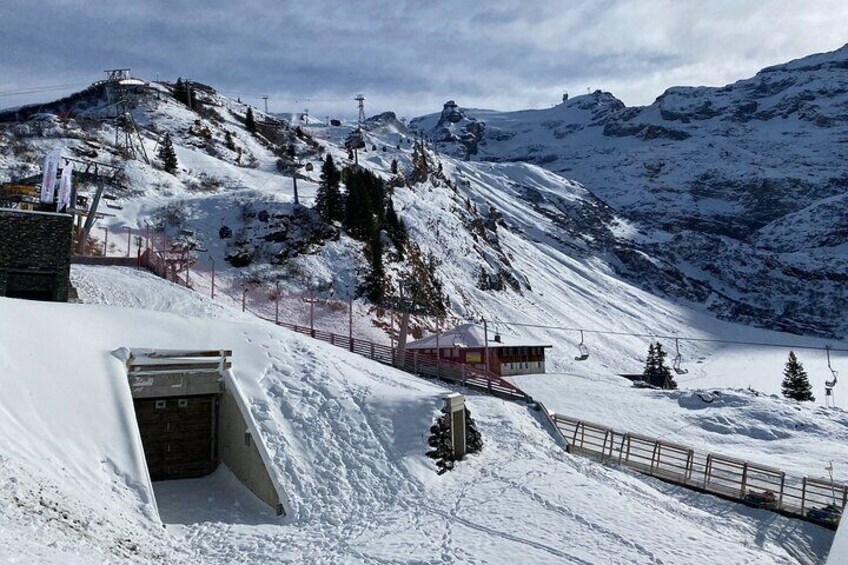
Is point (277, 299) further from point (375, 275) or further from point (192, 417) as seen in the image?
point (192, 417)

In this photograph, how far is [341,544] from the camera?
51.4 ft

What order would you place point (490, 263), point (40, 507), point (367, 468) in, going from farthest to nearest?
point (490, 263), point (367, 468), point (40, 507)

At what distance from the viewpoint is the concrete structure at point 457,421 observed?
23031mm

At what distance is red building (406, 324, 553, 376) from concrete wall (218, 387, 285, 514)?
81.4 ft

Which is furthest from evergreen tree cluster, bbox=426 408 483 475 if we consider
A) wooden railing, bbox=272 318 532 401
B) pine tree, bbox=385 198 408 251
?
pine tree, bbox=385 198 408 251

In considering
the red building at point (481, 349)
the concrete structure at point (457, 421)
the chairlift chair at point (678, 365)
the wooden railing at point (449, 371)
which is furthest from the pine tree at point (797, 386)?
the concrete structure at point (457, 421)

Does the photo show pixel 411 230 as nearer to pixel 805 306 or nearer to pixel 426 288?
pixel 426 288

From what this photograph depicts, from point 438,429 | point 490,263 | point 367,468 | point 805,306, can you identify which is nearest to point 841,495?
point 438,429

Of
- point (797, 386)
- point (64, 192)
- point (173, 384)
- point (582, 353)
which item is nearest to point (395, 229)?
point (582, 353)

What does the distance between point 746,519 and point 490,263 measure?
2553 inches

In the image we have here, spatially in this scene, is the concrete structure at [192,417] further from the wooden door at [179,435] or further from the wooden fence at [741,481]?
the wooden fence at [741,481]

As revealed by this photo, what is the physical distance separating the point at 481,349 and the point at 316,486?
1123 inches

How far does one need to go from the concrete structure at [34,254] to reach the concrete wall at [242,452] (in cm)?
1230

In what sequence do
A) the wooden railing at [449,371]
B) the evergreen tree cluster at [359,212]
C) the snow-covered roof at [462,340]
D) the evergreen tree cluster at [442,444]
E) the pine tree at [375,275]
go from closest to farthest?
the evergreen tree cluster at [442,444], the wooden railing at [449,371], the snow-covered roof at [462,340], the pine tree at [375,275], the evergreen tree cluster at [359,212]
